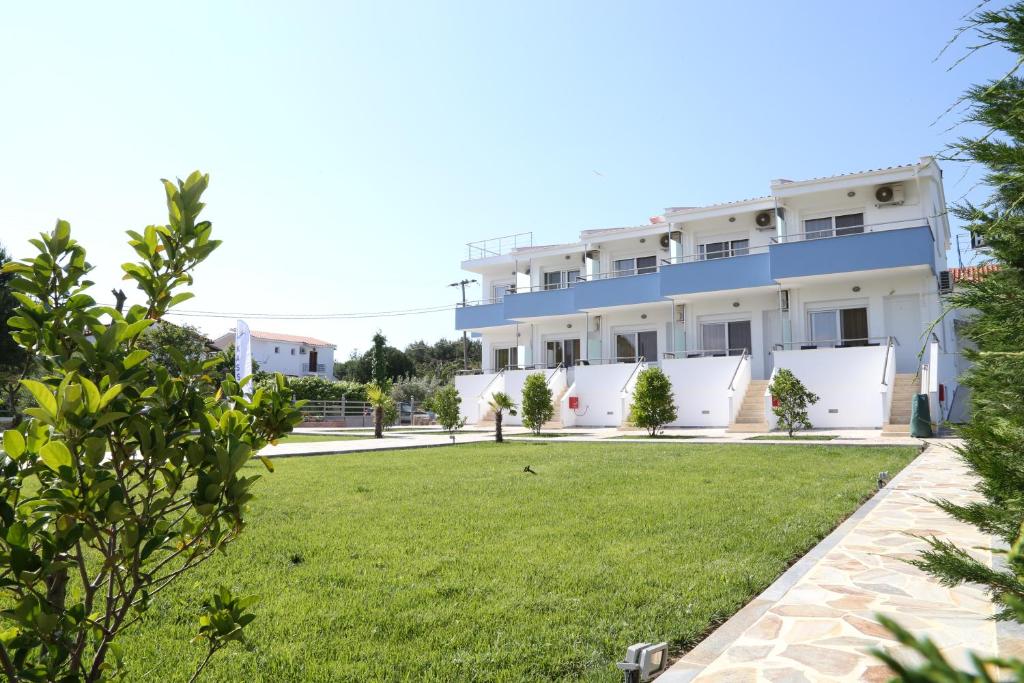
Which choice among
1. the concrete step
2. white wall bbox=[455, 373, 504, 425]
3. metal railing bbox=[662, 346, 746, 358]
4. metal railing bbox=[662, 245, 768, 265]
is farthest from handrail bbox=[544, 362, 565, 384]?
the concrete step

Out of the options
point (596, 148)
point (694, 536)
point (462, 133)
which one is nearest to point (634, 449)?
point (596, 148)

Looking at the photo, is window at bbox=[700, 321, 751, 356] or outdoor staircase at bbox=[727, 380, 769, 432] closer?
outdoor staircase at bbox=[727, 380, 769, 432]

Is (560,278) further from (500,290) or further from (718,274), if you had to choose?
(718,274)

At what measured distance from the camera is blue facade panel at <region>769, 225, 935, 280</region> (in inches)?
849

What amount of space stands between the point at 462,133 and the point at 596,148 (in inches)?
109

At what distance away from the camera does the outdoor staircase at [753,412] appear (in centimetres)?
2153

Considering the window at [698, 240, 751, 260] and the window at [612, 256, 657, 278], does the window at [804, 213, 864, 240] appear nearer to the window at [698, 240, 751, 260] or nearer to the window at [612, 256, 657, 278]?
the window at [698, 240, 751, 260]

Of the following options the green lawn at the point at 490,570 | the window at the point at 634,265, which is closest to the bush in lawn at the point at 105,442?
the green lawn at the point at 490,570

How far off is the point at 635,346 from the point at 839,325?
8.86 m

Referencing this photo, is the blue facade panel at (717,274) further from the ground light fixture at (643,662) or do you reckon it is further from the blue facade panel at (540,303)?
the ground light fixture at (643,662)

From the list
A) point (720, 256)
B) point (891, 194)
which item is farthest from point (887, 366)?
point (720, 256)

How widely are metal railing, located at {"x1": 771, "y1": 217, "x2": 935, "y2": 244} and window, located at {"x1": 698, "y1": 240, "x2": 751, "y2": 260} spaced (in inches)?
59.0

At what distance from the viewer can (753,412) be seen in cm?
2281

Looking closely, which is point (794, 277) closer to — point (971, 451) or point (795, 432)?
point (795, 432)
